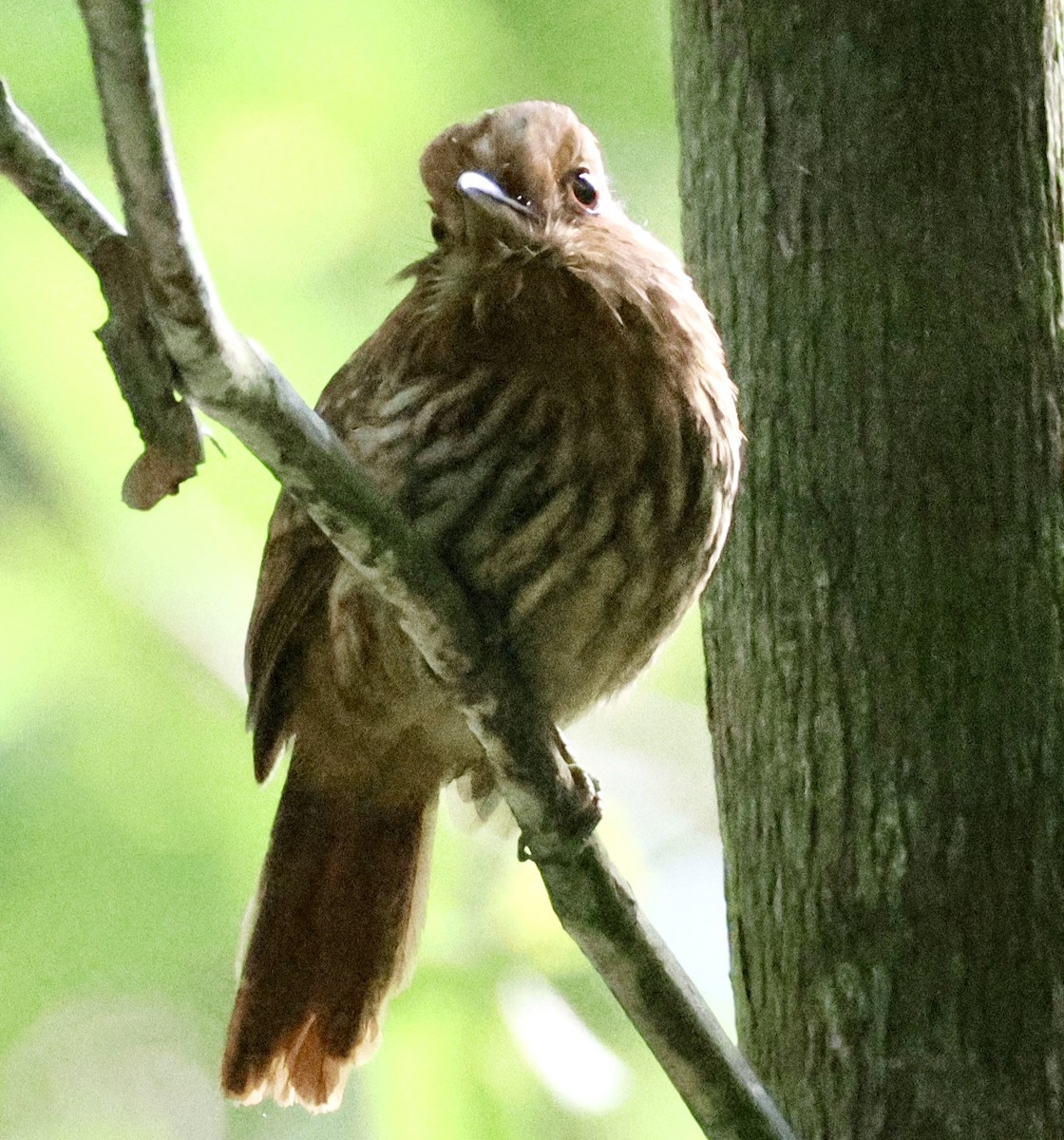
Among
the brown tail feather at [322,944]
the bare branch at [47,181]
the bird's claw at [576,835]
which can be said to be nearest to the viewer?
the bare branch at [47,181]

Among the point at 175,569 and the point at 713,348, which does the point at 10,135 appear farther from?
the point at 175,569

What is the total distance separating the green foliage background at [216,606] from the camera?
11.5 feet

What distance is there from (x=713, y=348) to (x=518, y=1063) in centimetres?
186

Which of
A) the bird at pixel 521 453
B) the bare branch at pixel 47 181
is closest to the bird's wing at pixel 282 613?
the bird at pixel 521 453

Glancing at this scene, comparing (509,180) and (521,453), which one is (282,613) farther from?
(509,180)

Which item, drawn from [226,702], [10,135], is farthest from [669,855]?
[10,135]

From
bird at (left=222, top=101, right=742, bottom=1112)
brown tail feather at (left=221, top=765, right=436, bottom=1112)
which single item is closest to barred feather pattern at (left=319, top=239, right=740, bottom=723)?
bird at (left=222, top=101, right=742, bottom=1112)

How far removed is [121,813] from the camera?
3545mm

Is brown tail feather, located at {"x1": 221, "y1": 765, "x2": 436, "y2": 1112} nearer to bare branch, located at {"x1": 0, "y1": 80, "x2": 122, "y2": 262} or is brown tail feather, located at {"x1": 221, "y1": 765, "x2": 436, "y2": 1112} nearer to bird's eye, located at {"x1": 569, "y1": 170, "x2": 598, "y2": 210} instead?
bird's eye, located at {"x1": 569, "y1": 170, "x2": 598, "y2": 210}

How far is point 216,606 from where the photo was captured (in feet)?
11.9

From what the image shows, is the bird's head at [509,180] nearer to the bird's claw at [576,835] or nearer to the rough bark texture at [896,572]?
the rough bark texture at [896,572]

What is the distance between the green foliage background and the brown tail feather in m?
0.86

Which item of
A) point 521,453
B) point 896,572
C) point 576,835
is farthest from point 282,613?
point 896,572

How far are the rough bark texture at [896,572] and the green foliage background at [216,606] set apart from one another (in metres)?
1.11
